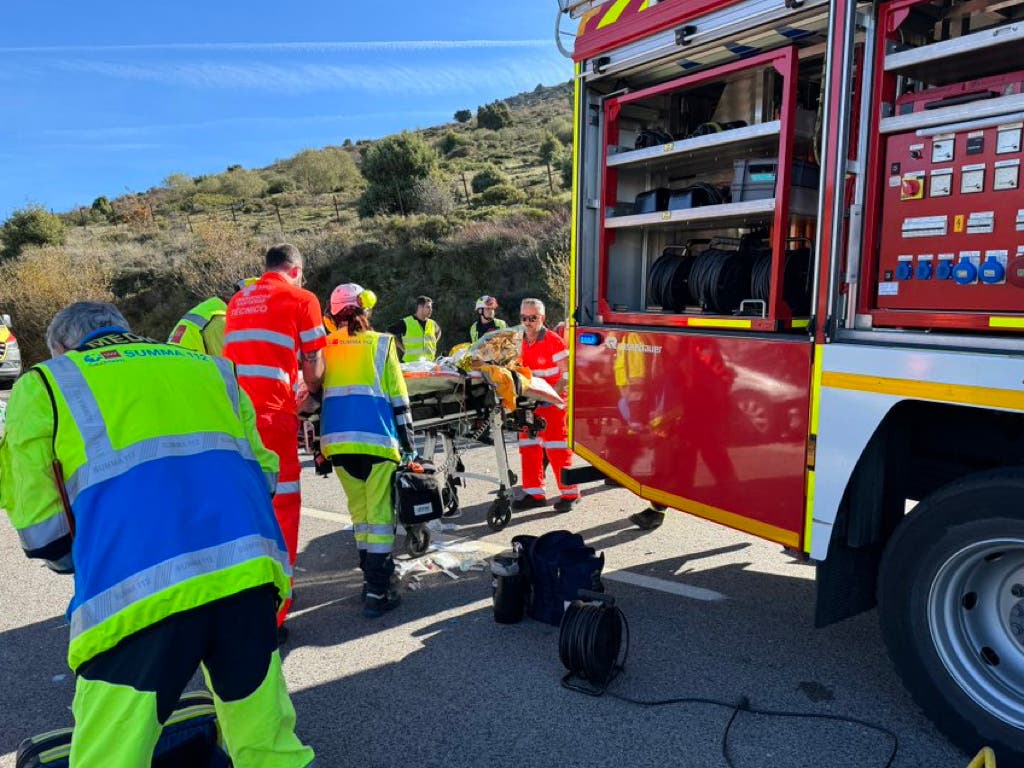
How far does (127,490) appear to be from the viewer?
6.54 feet

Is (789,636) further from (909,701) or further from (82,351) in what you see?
(82,351)

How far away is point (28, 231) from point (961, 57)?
37297 millimetres

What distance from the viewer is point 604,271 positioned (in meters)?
4.11

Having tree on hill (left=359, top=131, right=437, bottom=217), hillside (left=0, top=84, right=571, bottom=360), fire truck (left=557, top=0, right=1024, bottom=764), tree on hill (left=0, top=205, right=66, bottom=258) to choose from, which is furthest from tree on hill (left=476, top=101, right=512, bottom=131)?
fire truck (left=557, top=0, right=1024, bottom=764)

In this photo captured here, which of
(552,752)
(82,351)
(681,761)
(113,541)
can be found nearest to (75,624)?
(113,541)

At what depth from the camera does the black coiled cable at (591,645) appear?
3160 mm

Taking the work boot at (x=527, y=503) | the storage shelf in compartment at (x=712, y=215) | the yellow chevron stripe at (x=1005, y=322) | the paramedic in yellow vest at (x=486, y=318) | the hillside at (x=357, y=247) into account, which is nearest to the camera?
the yellow chevron stripe at (x=1005, y=322)

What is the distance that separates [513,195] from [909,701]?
27.7 meters

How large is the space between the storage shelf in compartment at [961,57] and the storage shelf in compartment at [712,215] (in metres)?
0.69

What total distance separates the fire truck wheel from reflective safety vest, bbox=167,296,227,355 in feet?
14.7

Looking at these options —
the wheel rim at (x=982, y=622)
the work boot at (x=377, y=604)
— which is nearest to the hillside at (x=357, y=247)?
the work boot at (x=377, y=604)

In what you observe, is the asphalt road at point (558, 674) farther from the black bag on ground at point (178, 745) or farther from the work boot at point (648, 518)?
the black bag on ground at point (178, 745)

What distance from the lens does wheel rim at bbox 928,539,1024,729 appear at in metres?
2.62

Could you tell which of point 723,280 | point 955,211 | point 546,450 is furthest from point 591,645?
point 546,450
